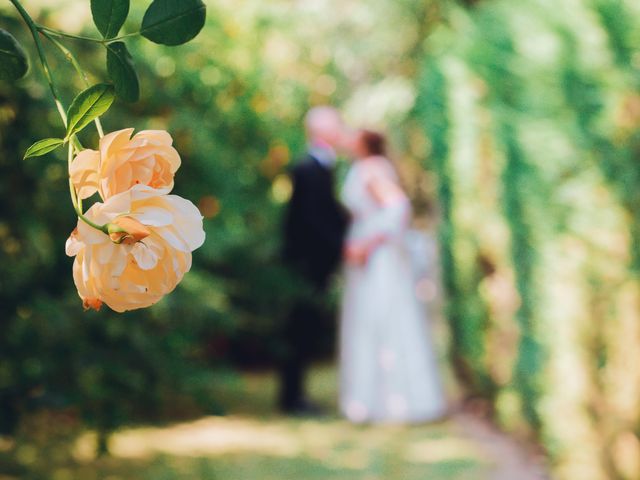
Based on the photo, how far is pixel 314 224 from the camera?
7.28 metres

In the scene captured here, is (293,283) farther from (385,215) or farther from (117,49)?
(117,49)

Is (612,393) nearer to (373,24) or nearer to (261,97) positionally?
(261,97)

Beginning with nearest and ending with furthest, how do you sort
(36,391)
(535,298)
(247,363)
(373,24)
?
(36,391) < (535,298) < (247,363) < (373,24)

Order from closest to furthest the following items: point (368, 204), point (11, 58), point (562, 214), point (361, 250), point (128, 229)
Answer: point (128, 229) < point (11, 58) < point (562, 214) < point (361, 250) < point (368, 204)

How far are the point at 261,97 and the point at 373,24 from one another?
6.25m

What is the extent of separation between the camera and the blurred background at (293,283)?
3.73 metres

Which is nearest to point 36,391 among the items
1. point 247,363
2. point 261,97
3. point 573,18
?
point 573,18

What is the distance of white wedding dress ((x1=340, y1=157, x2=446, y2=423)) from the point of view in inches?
289

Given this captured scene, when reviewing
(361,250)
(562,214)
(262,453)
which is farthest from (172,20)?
(361,250)

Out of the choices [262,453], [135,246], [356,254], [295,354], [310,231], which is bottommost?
[135,246]

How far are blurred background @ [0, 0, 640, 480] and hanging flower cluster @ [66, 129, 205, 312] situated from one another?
2308 millimetres

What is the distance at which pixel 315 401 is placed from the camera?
809cm

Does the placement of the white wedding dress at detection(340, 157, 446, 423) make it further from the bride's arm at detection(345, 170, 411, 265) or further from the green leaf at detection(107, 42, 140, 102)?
the green leaf at detection(107, 42, 140, 102)

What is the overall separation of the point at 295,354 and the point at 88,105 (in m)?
6.67
